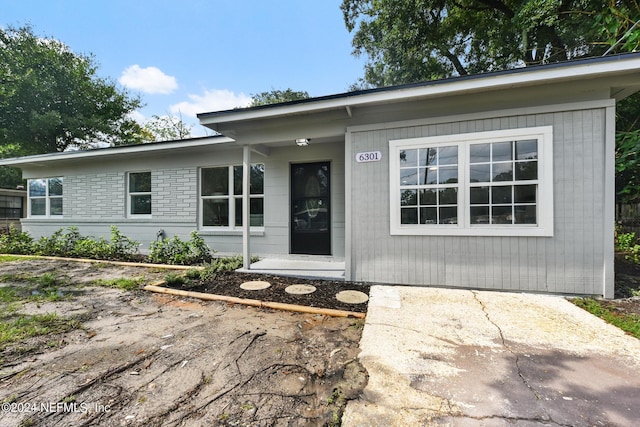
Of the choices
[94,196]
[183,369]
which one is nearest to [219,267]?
[183,369]

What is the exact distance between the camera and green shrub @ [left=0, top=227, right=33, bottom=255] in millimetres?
7743

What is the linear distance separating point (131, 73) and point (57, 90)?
5.23 m

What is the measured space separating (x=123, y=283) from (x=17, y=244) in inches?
265

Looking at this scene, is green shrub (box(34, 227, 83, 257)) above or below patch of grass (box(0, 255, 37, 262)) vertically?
above

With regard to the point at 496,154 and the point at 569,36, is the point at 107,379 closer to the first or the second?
the point at 496,154

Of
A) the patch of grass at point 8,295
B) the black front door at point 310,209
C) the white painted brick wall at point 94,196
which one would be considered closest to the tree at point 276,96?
the white painted brick wall at point 94,196

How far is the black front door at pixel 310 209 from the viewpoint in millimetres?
6016

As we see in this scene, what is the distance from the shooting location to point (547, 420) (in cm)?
152

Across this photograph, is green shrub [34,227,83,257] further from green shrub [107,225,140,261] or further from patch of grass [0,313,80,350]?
patch of grass [0,313,80,350]

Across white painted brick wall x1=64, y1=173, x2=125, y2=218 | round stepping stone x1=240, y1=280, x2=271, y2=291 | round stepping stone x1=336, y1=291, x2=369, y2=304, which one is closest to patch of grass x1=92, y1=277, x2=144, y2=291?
round stepping stone x1=240, y1=280, x2=271, y2=291

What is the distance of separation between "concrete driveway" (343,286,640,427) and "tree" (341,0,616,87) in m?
8.60

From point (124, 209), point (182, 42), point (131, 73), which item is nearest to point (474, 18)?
point (182, 42)

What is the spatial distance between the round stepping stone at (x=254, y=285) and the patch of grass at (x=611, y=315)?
14.5 feet

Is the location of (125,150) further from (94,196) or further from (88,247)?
(88,247)
